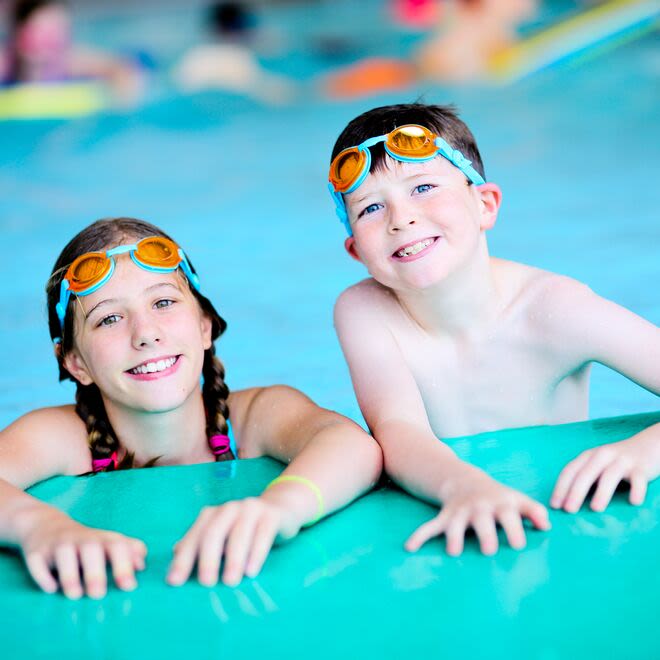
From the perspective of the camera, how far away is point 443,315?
11.2 ft

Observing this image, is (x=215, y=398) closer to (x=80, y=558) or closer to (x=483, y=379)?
Result: (x=483, y=379)

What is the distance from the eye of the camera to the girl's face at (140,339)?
310 cm

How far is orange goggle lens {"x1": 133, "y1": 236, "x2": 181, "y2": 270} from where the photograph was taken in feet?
10.6

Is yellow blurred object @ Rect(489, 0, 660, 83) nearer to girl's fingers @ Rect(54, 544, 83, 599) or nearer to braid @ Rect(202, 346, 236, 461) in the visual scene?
braid @ Rect(202, 346, 236, 461)

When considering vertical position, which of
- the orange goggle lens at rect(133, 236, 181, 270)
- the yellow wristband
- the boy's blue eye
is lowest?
the yellow wristband

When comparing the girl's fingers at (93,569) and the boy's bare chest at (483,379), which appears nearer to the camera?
the girl's fingers at (93,569)

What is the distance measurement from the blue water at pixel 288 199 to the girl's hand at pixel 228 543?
7.56 feet

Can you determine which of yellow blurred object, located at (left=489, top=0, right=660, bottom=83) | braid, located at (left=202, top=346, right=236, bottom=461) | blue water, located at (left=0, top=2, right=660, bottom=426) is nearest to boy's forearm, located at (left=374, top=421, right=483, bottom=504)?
braid, located at (left=202, top=346, right=236, bottom=461)

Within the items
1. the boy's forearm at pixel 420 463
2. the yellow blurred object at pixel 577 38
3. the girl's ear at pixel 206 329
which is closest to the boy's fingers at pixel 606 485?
the boy's forearm at pixel 420 463

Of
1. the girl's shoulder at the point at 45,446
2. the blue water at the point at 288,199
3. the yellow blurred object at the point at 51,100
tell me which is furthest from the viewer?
the yellow blurred object at the point at 51,100

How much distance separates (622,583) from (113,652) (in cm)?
102

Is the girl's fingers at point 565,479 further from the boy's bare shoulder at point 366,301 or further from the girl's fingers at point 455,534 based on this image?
the boy's bare shoulder at point 366,301

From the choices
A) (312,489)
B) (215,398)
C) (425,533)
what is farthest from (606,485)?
(215,398)

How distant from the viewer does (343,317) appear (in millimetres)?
3414
